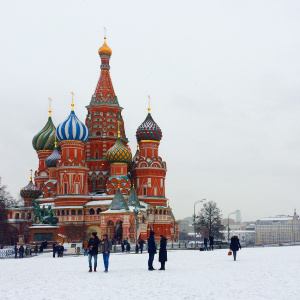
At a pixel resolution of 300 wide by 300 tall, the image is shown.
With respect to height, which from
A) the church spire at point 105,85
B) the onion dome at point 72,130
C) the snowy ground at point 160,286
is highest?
the church spire at point 105,85

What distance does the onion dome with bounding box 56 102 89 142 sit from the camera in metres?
68.0

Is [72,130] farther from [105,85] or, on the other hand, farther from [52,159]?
[105,85]

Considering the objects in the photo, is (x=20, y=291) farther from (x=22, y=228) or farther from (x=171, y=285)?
(x=22, y=228)

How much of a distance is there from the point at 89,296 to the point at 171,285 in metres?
2.68

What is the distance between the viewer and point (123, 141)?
74.9 metres

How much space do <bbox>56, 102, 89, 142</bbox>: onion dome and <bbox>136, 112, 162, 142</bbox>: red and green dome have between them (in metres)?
8.12

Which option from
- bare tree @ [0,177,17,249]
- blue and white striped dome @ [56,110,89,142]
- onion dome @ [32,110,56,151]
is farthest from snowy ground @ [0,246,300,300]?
onion dome @ [32,110,56,151]

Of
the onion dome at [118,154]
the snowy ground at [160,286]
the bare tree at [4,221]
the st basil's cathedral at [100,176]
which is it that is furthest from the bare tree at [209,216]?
the snowy ground at [160,286]

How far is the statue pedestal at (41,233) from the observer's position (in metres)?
60.5

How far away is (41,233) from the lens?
60.9 meters

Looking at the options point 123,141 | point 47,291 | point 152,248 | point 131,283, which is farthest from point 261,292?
point 123,141

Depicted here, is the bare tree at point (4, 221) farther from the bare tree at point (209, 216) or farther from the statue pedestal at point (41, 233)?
the bare tree at point (209, 216)

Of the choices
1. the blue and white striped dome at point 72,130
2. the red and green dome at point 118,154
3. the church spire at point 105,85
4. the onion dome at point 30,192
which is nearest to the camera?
the blue and white striped dome at point 72,130

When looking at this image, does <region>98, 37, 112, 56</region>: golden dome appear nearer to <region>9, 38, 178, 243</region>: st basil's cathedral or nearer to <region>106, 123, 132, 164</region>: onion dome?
<region>9, 38, 178, 243</region>: st basil's cathedral
